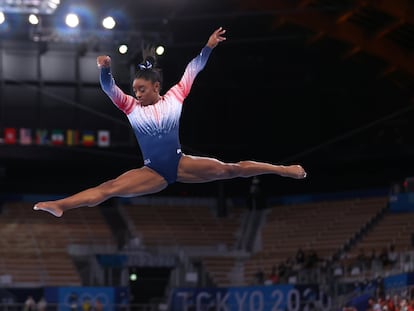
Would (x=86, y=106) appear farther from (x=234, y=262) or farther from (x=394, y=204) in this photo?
(x=394, y=204)

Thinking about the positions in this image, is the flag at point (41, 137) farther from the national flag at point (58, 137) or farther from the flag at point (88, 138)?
the flag at point (88, 138)

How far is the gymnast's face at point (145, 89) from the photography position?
9070mm

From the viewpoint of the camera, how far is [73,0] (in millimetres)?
27609

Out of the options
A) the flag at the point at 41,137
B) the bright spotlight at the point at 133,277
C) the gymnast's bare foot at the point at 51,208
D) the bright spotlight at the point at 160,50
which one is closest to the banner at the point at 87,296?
the bright spotlight at the point at 133,277

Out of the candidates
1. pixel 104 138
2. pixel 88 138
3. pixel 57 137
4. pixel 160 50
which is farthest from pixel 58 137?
pixel 160 50

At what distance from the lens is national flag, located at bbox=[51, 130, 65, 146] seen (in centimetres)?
3134

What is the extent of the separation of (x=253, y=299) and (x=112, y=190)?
1926 cm

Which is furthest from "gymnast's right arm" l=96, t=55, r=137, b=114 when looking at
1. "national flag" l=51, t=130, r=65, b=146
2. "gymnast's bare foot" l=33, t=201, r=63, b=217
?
"national flag" l=51, t=130, r=65, b=146

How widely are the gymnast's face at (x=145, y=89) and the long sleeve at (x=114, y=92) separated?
115 millimetres

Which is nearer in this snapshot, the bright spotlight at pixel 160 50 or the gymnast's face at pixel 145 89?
the gymnast's face at pixel 145 89

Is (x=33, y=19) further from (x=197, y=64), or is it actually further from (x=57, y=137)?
(x=197, y=64)

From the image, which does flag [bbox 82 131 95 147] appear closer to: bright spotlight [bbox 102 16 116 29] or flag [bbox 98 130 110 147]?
flag [bbox 98 130 110 147]

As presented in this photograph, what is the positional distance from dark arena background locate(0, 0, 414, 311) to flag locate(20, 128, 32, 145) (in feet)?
0.14

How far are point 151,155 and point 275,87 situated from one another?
25.3 metres
